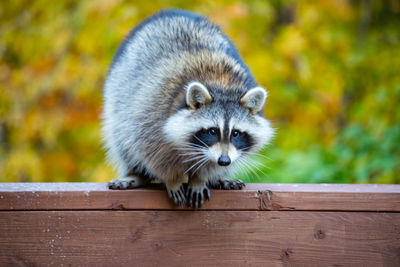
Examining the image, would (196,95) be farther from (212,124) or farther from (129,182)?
(129,182)

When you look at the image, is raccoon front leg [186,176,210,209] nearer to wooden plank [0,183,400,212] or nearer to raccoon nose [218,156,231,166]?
wooden plank [0,183,400,212]

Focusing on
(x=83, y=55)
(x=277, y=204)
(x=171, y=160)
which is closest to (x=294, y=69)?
(x=83, y=55)

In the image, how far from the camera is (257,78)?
220 inches

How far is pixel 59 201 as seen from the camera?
2416 mm

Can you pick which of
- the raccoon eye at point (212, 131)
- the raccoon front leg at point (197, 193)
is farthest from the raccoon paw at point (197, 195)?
the raccoon eye at point (212, 131)

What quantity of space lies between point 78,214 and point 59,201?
112mm

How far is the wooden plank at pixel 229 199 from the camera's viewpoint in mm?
2402

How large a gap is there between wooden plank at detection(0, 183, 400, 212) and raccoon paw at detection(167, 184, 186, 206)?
0.12 feet

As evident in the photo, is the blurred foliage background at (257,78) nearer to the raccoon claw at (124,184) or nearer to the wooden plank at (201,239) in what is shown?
the raccoon claw at (124,184)

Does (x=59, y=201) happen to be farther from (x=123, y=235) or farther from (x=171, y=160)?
(x=171, y=160)

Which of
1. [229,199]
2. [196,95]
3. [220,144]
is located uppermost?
[196,95]

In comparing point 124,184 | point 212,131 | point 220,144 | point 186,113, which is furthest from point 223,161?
point 124,184

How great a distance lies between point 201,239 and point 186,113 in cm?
81

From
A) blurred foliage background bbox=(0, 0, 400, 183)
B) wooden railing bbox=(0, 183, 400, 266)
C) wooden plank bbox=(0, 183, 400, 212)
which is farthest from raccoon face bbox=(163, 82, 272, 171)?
blurred foliage background bbox=(0, 0, 400, 183)
